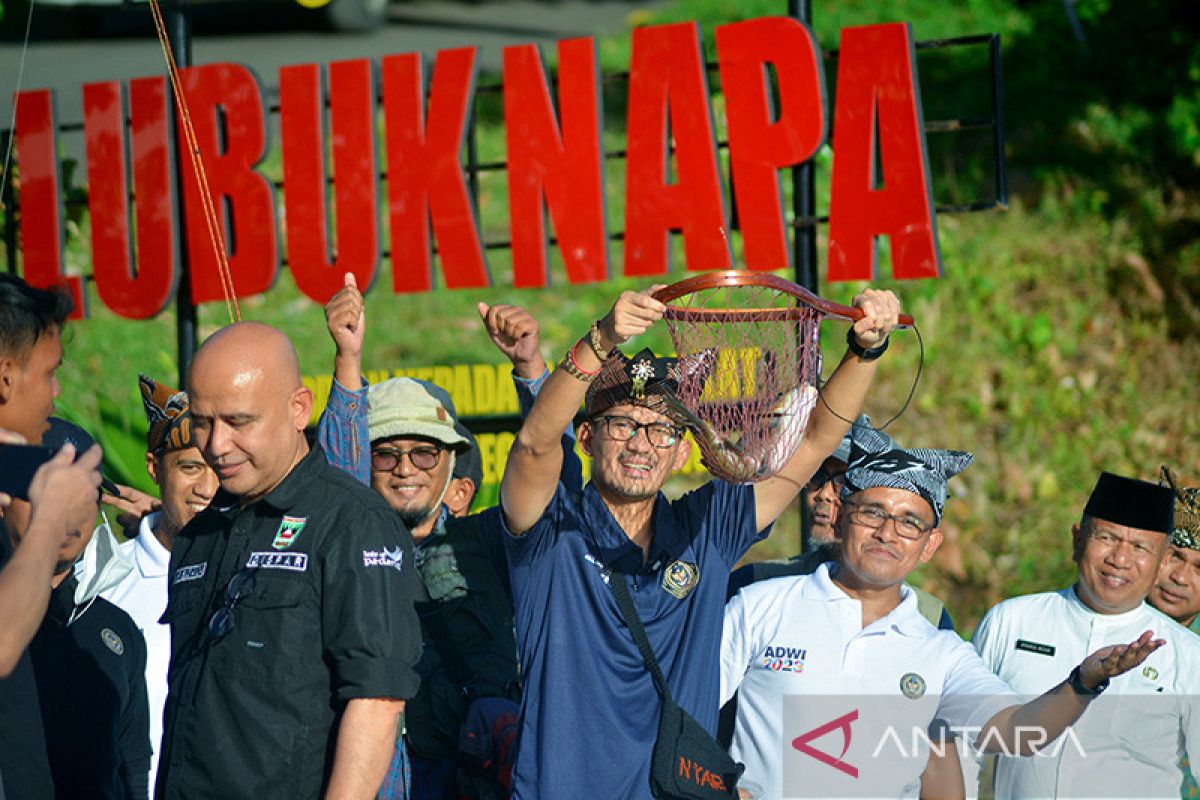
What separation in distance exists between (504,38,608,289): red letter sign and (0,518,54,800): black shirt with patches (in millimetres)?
4332

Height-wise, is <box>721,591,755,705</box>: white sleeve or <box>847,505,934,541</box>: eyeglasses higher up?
<box>847,505,934,541</box>: eyeglasses

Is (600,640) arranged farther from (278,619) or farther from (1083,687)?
(1083,687)

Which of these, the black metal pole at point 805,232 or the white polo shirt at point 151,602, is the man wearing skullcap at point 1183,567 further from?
the white polo shirt at point 151,602

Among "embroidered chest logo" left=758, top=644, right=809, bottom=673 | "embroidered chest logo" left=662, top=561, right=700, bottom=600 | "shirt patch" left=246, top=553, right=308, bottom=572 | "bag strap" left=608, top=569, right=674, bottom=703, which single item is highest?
"shirt patch" left=246, top=553, right=308, bottom=572

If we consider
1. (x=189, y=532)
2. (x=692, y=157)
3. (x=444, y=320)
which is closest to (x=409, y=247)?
(x=692, y=157)

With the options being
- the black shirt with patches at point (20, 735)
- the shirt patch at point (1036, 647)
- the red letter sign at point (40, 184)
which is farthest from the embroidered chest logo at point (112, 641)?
the red letter sign at point (40, 184)

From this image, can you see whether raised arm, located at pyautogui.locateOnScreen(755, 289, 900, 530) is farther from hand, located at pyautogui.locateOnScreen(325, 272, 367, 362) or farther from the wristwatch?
hand, located at pyautogui.locateOnScreen(325, 272, 367, 362)

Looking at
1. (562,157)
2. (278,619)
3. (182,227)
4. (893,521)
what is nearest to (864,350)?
(893,521)

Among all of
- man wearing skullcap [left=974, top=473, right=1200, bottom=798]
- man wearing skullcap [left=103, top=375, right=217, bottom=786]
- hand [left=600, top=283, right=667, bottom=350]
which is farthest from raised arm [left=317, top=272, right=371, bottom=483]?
man wearing skullcap [left=974, top=473, right=1200, bottom=798]

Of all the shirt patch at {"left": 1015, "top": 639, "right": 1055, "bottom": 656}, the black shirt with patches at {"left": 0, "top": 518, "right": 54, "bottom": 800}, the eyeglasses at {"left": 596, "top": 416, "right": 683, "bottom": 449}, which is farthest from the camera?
the shirt patch at {"left": 1015, "top": 639, "right": 1055, "bottom": 656}

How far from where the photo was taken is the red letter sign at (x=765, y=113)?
678cm

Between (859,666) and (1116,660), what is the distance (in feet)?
2.76

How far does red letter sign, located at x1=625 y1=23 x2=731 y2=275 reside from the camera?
7035mm

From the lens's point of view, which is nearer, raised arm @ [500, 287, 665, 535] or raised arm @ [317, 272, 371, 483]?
raised arm @ [500, 287, 665, 535]
